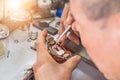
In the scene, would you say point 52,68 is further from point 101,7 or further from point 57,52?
point 101,7

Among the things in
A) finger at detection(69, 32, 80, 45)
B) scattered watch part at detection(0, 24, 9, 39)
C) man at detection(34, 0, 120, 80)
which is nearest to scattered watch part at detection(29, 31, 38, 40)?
scattered watch part at detection(0, 24, 9, 39)

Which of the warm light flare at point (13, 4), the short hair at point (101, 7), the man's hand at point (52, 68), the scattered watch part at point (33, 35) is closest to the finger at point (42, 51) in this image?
the man's hand at point (52, 68)

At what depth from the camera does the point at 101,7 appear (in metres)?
0.40

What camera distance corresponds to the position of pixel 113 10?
40 cm

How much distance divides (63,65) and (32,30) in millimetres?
313

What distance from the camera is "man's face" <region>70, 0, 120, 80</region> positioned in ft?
1.29

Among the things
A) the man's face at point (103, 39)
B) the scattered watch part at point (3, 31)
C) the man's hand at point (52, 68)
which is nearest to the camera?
the man's face at point (103, 39)

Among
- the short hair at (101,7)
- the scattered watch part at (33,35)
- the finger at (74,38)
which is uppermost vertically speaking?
the short hair at (101,7)

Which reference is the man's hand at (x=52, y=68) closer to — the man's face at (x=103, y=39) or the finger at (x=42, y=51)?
the finger at (x=42, y=51)

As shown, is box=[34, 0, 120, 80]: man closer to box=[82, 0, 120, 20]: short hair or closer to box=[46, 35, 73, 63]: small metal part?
box=[82, 0, 120, 20]: short hair

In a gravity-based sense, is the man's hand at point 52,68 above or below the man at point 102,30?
below

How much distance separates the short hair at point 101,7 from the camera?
397 millimetres

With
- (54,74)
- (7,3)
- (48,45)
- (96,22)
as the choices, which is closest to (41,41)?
(48,45)

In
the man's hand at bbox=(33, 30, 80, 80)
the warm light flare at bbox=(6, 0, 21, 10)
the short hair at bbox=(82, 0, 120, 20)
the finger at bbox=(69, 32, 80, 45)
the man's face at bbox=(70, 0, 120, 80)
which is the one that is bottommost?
the man's hand at bbox=(33, 30, 80, 80)
